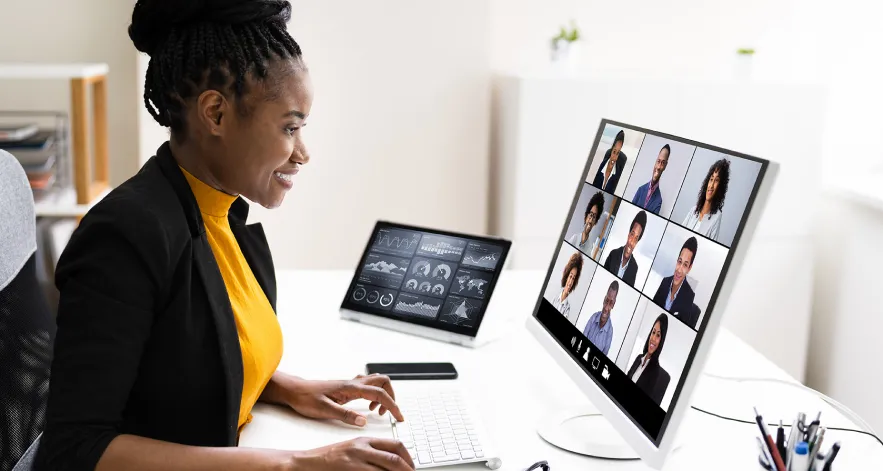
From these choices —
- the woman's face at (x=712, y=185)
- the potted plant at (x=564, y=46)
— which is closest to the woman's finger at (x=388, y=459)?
the woman's face at (x=712, y=185)

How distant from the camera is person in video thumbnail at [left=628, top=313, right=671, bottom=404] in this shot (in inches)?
39.7

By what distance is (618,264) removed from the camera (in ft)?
3.84

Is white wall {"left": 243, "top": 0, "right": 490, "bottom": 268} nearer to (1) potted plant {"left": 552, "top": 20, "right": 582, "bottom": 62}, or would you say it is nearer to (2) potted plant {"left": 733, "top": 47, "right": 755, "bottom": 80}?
(1) potted plant {"left": 552, "top": 20, "right": 582, "bottom": 62}

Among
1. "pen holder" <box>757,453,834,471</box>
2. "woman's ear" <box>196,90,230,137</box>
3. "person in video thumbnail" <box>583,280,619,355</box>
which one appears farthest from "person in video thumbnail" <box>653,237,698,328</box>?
"woman's ear" <box>196,90,230,137</box>

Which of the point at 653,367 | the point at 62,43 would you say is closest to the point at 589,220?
the point at 653,367

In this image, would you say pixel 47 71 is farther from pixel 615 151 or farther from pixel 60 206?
pixel 615 151

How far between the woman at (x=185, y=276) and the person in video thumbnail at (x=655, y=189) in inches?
17.8

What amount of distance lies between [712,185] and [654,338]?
20 centimetres

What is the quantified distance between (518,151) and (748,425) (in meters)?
1.75

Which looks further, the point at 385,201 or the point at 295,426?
the point at 385,201

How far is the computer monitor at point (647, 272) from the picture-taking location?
96 centimetres

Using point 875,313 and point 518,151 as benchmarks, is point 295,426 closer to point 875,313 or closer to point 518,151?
point 518,151

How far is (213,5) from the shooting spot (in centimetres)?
102

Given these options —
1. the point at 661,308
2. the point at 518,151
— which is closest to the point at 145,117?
the point at 518,151
